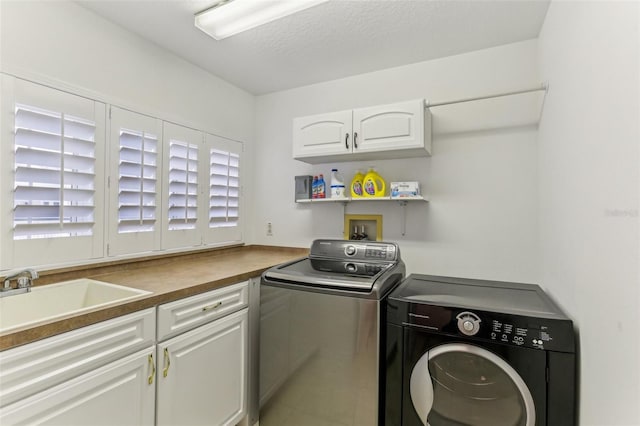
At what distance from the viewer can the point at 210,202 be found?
100 inches

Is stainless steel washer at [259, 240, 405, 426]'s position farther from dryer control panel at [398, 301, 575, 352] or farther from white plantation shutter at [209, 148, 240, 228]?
white plantation shutter at [209, 148, 240, 228]

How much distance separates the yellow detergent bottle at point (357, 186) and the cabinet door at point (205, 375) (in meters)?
1.20

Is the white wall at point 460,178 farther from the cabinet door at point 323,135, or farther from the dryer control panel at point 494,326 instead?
the dryer control panel at point 494,326

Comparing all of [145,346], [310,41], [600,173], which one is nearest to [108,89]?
[310,41]

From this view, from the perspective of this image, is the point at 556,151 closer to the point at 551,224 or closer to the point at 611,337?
the point at 551,224

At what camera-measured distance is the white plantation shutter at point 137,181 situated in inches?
74.3

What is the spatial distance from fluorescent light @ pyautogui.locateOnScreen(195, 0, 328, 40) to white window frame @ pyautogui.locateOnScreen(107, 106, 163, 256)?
2.33 feet

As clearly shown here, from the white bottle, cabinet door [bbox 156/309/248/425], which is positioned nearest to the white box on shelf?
the white bottle

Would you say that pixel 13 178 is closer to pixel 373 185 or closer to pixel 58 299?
pixel 58 299

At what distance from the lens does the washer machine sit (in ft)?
4.10

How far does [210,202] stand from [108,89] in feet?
3.37

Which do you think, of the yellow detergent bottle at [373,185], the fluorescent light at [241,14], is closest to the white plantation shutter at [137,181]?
the fluorescent light at [241,14]

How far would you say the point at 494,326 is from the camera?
1358mm

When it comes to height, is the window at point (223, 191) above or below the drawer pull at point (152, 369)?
above
